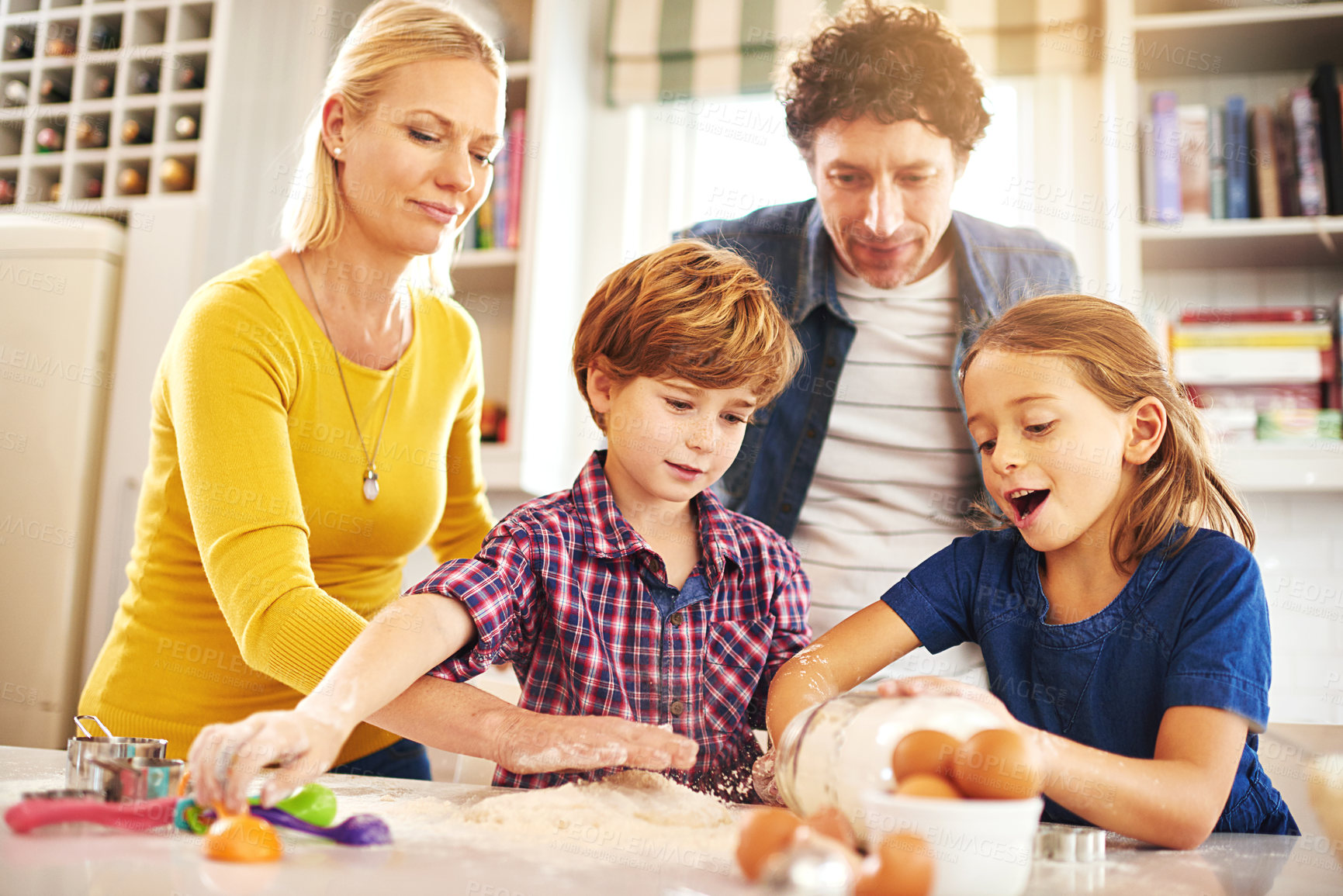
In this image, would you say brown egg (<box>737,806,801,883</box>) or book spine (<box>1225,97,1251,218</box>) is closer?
brown egg (<box>737,806,801,883</box>)

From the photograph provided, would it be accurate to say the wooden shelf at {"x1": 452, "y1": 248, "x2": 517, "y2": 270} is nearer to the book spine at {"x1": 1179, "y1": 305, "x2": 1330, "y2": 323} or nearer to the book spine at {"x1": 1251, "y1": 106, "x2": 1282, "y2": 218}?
the book spine at {"x1": 1179, "y1": 305, "x2": 1330, "y2": 323}

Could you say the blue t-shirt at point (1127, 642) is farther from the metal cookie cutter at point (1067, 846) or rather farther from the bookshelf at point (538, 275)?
the bookshelf at point (538, 275)

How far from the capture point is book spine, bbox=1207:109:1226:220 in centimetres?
214

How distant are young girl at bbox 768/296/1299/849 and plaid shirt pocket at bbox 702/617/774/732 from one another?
0.28ft

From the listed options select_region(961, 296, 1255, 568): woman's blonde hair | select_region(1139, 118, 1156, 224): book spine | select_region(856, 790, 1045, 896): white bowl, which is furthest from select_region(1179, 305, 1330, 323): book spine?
select_region(856, 790, 1045, 896): white bowl

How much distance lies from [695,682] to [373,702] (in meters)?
0.39

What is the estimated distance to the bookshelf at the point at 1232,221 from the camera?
204 centimetres

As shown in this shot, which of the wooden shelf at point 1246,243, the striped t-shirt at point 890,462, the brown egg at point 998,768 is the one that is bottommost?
the brown egg at point 998,768

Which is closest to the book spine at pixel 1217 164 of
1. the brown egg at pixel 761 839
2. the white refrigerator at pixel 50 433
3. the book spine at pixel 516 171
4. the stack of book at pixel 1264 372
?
the stack of book at pixel 1264 372

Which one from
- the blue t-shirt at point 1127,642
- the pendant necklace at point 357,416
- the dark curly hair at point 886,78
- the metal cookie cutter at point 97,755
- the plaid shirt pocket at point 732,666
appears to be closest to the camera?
the metal cookie cutter at point 97,755

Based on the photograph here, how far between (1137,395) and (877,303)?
561 millimetres

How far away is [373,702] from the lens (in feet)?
2.73

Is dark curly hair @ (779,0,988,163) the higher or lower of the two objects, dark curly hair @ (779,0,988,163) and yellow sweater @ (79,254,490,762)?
the higher

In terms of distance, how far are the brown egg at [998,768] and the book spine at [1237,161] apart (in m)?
1.92
